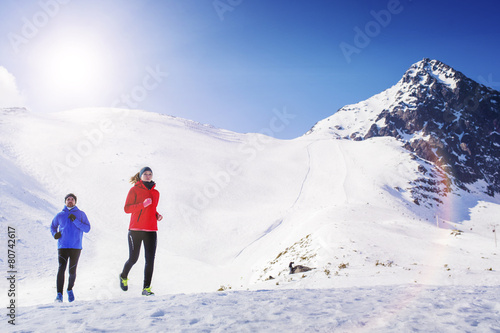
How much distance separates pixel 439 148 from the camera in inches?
5531

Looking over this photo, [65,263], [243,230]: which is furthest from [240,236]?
[65,263]

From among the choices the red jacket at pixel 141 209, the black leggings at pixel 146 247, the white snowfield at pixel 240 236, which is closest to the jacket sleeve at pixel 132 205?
the red jacket at pixel 141 209

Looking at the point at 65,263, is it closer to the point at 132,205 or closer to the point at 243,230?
the point at 132,205

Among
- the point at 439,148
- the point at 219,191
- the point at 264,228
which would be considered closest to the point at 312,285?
the point at 264,228

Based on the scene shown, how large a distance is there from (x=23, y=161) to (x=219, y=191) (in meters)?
24.3

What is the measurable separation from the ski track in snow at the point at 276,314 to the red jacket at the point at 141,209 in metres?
1.65

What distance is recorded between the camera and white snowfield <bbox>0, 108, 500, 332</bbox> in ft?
13.8

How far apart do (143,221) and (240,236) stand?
22120 millimetres

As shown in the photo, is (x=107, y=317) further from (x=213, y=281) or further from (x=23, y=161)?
(x=23, y=161)

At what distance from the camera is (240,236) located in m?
27.6

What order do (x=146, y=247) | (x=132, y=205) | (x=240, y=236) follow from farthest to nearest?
(x=240, y=236) → (x=146, y=247) → (x=132, y=205)

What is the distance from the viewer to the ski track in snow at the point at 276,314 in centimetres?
353

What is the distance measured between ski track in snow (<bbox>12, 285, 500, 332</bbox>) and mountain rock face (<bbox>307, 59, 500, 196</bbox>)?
139448 mm

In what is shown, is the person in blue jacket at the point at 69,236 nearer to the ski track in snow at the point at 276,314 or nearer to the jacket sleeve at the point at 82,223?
the jacket sleeve at the point at 82,223
